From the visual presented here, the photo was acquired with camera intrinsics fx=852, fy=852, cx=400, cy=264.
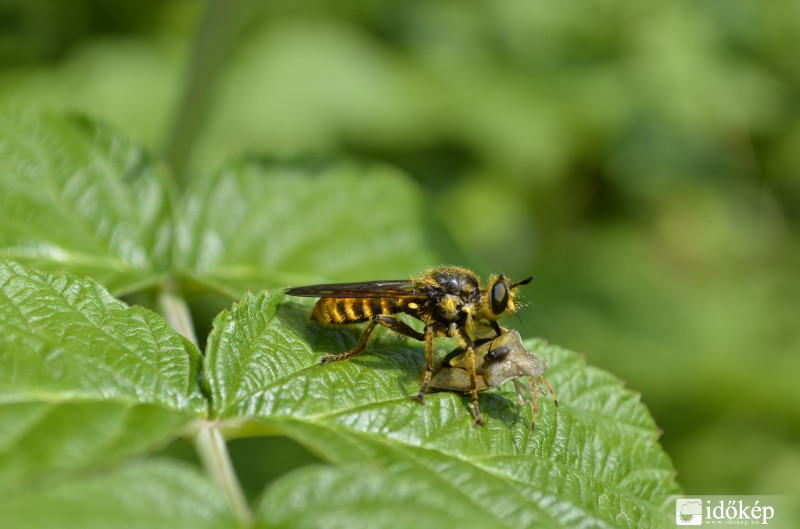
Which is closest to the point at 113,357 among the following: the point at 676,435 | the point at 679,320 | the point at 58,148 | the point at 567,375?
the point at 567,375

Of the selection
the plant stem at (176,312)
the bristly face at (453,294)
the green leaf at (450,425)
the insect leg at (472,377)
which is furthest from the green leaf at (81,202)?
the insect leg at (472,377)

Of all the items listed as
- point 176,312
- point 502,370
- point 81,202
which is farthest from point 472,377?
point 81,202

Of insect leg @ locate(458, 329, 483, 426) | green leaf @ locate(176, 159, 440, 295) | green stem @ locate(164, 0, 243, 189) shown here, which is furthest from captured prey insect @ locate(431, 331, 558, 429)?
green stem @ locate(164, 0, 243, 189)

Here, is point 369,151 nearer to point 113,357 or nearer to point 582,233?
point 582,233

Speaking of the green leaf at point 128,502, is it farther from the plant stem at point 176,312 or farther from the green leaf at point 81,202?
the green leaf at point 81,202

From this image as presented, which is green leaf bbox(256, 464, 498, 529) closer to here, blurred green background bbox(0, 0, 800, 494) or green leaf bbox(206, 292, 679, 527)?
green leaf bbox(206, 292, 679, 527)

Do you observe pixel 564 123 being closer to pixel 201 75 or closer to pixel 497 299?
pixel 201 75
